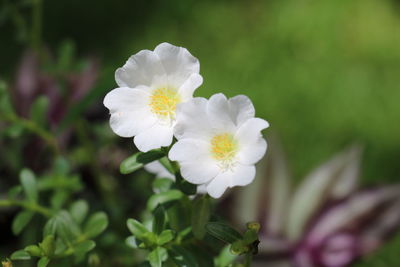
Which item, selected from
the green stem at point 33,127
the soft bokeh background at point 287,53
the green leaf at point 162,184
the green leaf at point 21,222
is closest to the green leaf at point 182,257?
the green leaf at point 162,184

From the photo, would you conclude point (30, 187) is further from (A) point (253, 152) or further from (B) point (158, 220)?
(A) point (253, 152)

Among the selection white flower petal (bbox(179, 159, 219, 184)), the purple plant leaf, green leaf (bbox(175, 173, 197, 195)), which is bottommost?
white flower petal (bbox(179, 159, 219, 184))

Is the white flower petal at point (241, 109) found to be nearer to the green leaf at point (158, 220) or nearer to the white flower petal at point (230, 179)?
the white flower petal at point (230, 179)

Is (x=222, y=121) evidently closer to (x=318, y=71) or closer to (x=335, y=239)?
(x=335, y=239)

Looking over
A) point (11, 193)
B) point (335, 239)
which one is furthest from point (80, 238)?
point (335, 239)

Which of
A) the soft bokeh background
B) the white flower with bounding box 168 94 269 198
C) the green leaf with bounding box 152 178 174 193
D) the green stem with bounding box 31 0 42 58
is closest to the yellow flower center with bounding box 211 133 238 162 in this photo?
the white flower with bounding box 168 94 269 198

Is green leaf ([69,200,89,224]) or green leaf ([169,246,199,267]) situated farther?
green leaf ([69,200,89,224])

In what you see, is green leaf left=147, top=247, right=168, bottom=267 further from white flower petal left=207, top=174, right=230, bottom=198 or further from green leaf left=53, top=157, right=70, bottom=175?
green leaf left=53, top=157, right=70, bottom=175

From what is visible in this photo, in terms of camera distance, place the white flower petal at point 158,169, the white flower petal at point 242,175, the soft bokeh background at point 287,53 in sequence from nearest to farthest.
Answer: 1. the white flower petal at point 242,175
2. the white flower petal at point 158,169
3. the soft bokeh background at point 287,53
